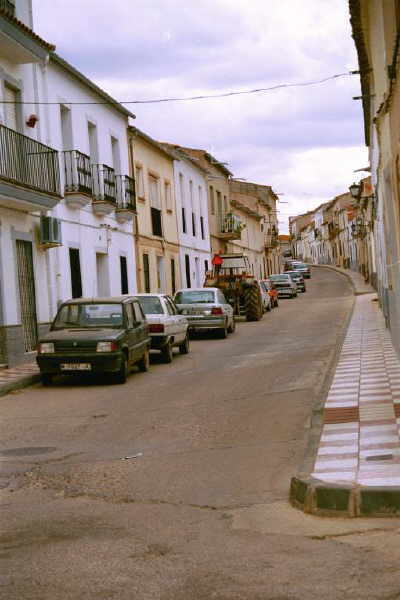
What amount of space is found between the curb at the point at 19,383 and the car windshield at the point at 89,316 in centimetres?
100

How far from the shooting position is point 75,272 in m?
22.8

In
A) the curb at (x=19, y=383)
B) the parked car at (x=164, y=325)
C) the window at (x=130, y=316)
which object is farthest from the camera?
the parked car at (x=164, y=325)

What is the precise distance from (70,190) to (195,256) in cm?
1884

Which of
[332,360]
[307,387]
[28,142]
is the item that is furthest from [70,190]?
[307,387]

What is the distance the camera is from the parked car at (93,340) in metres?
14.2

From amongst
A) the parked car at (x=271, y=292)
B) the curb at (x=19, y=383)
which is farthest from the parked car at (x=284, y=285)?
the curb at (x=19, y=383)

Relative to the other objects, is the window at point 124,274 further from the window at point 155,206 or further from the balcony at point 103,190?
the window at point 155,206

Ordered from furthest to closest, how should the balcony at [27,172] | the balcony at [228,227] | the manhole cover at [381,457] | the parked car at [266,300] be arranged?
1. the balcony at [228,227]
2. the parked car at [266,300]
3. the balcony at [27,172]
4. the manhole cover at [381,457]

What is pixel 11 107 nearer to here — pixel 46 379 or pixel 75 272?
pixel 75 272

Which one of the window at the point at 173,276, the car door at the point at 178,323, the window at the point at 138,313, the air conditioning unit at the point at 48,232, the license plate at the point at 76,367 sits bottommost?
the license plate at the point at 76,367

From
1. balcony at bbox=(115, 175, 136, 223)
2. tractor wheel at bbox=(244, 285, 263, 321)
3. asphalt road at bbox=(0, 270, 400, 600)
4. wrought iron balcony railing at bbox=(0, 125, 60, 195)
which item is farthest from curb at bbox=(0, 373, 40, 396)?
tractor wheel at bbox=(244, 285, 263, 321)

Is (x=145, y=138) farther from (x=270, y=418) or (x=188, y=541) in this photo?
(x=188, y=541)

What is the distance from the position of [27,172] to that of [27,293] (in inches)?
111

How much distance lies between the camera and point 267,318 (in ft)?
110
